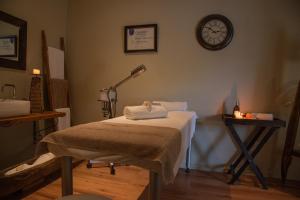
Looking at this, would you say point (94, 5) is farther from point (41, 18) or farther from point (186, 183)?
point (186, 183)

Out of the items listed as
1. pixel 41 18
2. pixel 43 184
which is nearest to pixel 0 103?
pixel 43 184

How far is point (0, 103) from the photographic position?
1592 millimetres

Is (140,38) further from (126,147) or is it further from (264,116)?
(126,147)

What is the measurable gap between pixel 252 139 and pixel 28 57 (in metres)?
2.59

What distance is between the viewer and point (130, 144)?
0.96m

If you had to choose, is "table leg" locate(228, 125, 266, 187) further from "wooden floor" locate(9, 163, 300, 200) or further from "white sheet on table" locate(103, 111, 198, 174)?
"white sheet on table" locate(103, 111, 198, 174)

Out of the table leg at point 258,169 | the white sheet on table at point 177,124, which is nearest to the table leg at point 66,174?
the white sheet on table at point 177,124

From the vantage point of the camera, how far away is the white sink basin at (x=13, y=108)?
162cm

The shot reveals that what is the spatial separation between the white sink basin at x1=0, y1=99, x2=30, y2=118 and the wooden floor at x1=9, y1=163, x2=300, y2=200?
69 centimetres

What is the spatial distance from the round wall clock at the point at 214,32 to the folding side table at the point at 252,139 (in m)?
0.80

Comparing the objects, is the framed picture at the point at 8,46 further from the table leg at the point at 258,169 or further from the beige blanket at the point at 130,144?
the table leg at the point at 258,169

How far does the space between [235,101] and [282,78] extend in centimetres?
51

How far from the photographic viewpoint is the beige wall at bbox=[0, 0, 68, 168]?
2023 millimetres

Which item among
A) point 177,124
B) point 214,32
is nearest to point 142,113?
point 177,124
